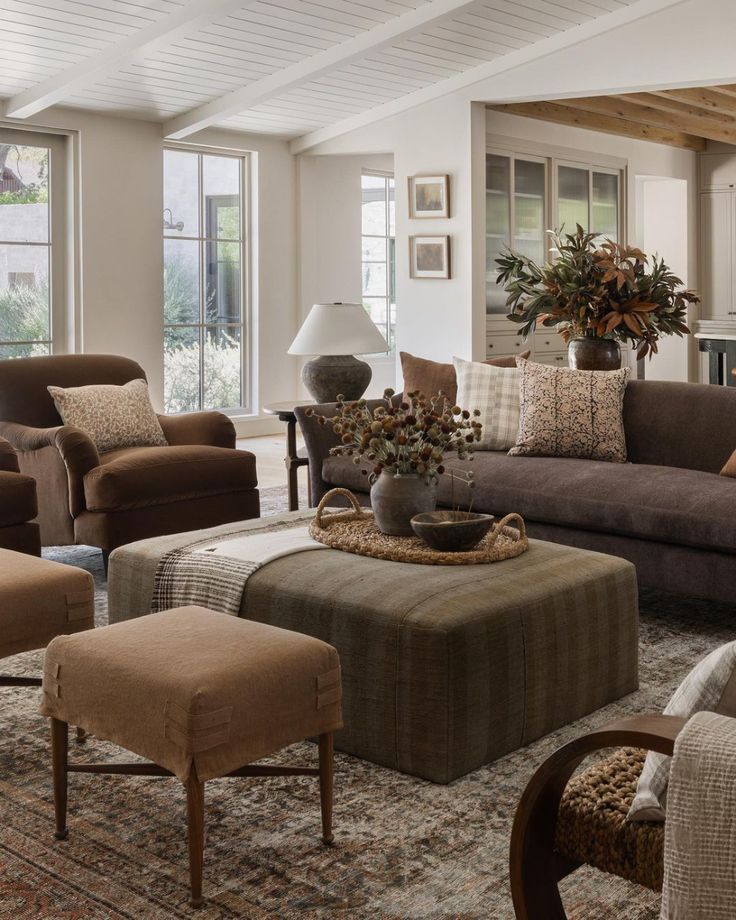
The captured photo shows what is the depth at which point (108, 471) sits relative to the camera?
14.3ft

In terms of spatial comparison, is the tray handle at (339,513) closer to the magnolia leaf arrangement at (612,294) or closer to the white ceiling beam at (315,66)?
the magnolia leaf arrangement at (612,294)

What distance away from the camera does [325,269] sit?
31.2 feet

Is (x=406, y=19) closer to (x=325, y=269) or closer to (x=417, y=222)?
(x=417, y=222)

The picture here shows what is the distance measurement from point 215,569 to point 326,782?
89cm

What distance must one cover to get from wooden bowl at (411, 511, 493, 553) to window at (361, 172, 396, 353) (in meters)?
6.85

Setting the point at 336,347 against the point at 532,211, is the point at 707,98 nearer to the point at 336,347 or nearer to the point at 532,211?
the point at 532,211

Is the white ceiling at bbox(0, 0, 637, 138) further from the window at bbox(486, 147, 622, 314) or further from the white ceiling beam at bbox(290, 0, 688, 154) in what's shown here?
the window at bbox(486, 147, 622, 314)

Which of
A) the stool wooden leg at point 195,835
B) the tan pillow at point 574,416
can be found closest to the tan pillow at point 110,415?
the tan pillow at point 574,416

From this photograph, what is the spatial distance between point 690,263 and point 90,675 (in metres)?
10.0

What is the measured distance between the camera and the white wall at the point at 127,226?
7711 millimetres

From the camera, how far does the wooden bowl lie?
2977 mm

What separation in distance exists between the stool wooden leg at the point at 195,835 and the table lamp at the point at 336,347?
135 inches

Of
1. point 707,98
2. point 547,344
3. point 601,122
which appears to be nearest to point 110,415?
point 547,344

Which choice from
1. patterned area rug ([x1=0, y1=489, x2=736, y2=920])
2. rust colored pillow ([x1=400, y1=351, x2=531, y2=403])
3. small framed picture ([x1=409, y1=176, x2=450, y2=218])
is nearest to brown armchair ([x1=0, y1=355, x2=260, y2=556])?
rust colored pillow ([x1=400, y1=351, x2=531, y2=403])
